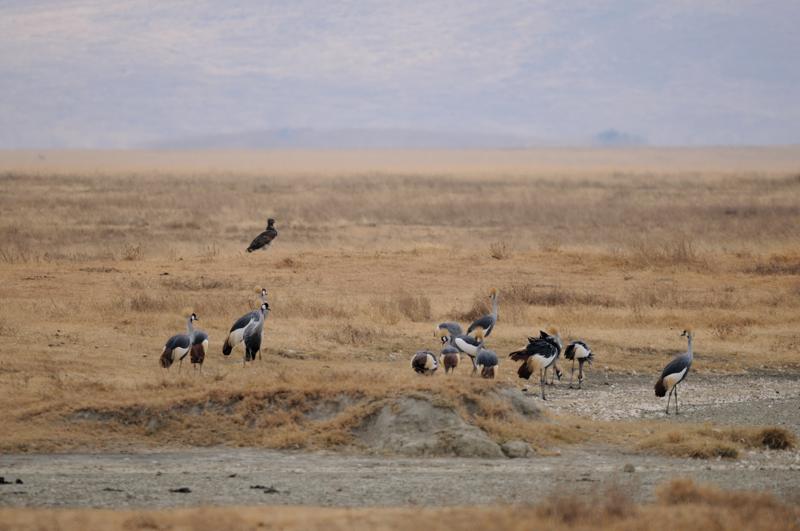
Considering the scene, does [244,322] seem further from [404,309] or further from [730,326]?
[730,326]

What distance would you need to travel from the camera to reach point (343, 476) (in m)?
11.1

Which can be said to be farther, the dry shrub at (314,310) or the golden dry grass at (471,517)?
the dry shrub at (314,310)

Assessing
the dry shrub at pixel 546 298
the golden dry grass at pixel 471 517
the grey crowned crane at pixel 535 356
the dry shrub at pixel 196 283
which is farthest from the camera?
the dry shrub at pixel 196 283

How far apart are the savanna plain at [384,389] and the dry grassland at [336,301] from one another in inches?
2.1

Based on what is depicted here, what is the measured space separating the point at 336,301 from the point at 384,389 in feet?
31.0

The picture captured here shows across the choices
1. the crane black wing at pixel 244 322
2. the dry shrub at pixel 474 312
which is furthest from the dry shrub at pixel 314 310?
the crane black wing at pixel 244 322

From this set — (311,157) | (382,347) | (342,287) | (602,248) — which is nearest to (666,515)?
(382,347)

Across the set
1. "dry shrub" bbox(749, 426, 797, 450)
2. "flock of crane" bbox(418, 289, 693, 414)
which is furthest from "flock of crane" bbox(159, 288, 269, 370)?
"dry shrub" bbox(749, 426, 797, 450)

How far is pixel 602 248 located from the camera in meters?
34.5

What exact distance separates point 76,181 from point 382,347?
52231mm

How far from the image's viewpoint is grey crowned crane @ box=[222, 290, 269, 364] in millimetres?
15945

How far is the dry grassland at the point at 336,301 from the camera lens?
12953 mm

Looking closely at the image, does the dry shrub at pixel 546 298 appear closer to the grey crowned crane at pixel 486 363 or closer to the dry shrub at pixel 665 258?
the dry shrub at pixel 665 258

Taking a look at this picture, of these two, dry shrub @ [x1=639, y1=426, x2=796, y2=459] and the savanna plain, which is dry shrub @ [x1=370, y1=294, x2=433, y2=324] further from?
dry shrub @ [x1=639, y1=426, x2=796, y2=459]
